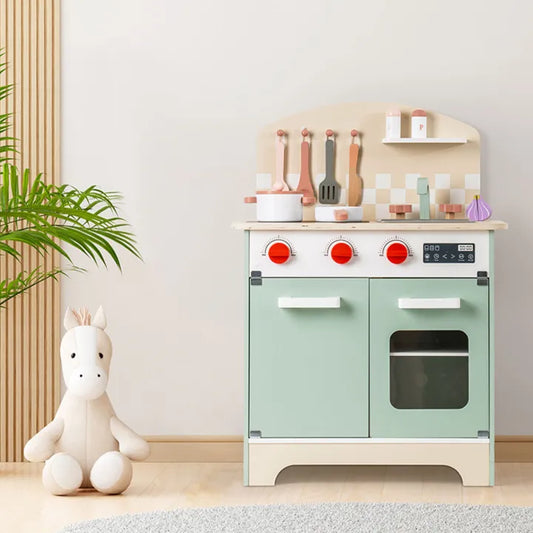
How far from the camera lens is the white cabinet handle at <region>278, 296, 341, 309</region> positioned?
316 centimetres

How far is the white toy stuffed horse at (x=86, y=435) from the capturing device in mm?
3070

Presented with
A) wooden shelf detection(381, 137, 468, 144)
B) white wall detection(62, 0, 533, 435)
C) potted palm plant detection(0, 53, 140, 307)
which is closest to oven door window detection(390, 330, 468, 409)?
white wall detection(62, 0, 533, 435)

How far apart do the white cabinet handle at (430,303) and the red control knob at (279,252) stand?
1.31ft

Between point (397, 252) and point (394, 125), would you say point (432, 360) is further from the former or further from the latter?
point (394, 125)

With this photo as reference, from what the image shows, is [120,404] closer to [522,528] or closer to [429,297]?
[429,297]

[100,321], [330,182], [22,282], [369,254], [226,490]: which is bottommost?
[226,490]

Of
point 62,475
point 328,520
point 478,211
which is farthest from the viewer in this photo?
point 478,211

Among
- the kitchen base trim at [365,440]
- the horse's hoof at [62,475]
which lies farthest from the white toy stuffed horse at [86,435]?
the kitchen base trim at [365,440]

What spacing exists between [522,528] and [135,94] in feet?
6.80

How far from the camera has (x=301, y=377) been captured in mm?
3215

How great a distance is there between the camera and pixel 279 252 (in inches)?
125

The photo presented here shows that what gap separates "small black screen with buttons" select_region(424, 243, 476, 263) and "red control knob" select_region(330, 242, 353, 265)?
25 centimetres

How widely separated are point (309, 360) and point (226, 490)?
50 centimetres

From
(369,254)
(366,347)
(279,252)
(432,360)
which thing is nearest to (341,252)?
(369,254)
